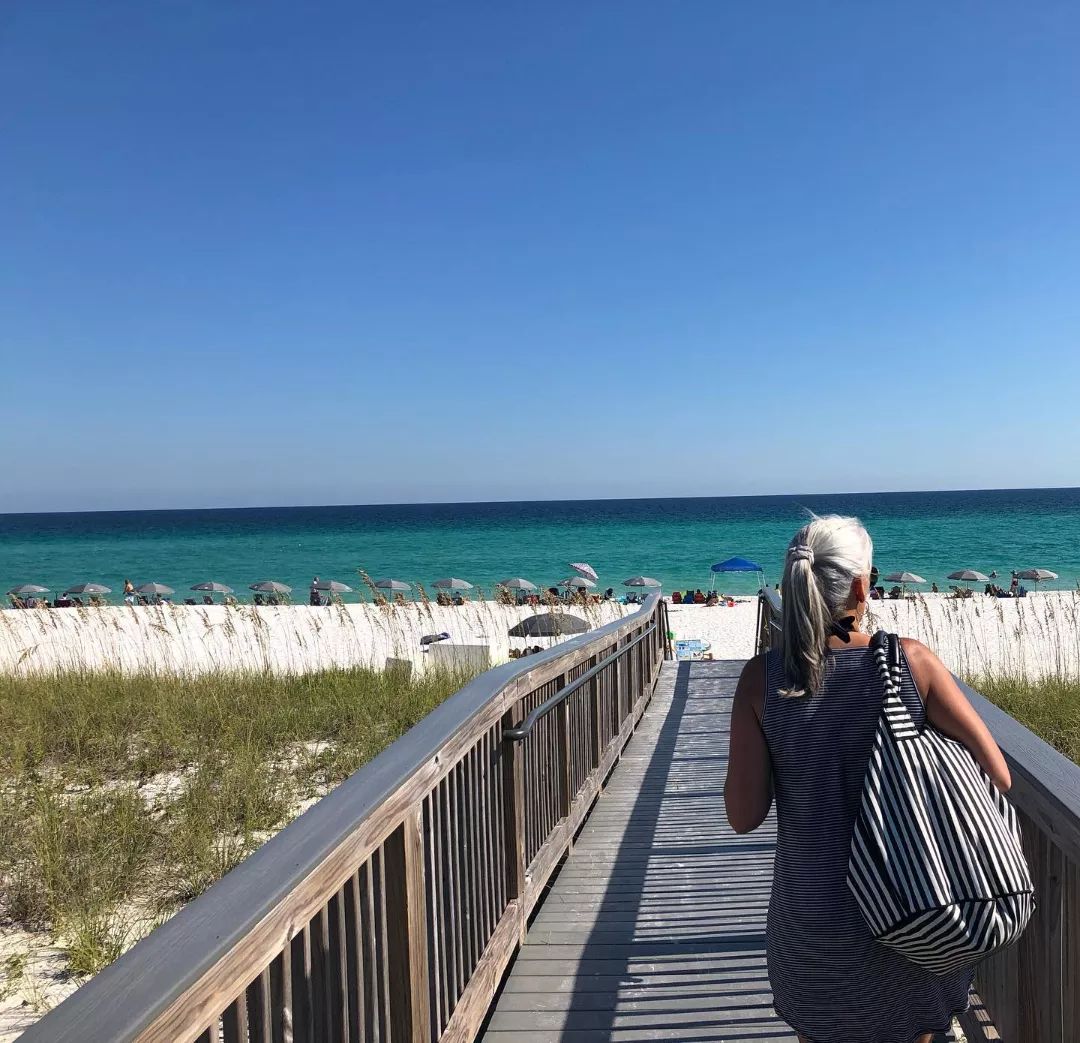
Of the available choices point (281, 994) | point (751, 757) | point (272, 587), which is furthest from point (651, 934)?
point (272, 587)

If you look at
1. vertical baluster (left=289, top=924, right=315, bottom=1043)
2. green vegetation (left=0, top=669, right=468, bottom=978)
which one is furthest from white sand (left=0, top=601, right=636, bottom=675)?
vertical baluster (left=289, top=924, right=315, bottom=1043)

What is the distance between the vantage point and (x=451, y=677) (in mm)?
10070

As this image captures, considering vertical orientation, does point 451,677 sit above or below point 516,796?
below

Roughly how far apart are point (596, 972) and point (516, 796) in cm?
76

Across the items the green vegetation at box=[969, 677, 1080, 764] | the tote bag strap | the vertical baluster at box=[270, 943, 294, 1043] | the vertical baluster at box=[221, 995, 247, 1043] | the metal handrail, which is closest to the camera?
the vertical baluster at box=[221, 995, 247, 1043]

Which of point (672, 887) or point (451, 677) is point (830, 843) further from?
point (451, 677)

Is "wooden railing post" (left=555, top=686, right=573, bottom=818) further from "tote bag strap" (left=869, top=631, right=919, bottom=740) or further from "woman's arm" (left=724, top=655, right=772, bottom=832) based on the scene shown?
"tote bag strap" (left=869, top=631, right=919, bottom=740)

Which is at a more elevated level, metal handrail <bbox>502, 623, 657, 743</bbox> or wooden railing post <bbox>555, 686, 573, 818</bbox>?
metal handrail <bbox>502, 623, 657, 743</bbox>

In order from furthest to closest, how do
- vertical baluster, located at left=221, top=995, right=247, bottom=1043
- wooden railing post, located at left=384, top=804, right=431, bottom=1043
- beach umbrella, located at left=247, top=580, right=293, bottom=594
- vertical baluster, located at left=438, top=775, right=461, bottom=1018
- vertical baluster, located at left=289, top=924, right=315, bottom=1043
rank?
beach umbrella, located at left=247, top=580, right=293, bottom=594
vertical baluster, located at left=438, top=775, right=461, bottom=1018
wooden railing post, located at left=384, top=804, right=431, bottom=1043
vertical baluster, located at left=289, top=924, right=315, bottom=1043
vertical baluster, located at left=221, top=995, right=247, bottom=1043

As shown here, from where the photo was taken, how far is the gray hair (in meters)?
2.01

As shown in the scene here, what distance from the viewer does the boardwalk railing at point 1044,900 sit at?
206 centimetres

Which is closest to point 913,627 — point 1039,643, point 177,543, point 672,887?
point 1039,643

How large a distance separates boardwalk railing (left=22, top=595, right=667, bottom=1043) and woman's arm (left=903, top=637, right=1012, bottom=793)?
1.23 meters

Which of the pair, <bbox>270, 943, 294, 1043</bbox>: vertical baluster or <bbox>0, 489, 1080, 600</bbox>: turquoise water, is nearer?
<bbox>270, 943, 294, 1043</bbox>: vertical baluster
